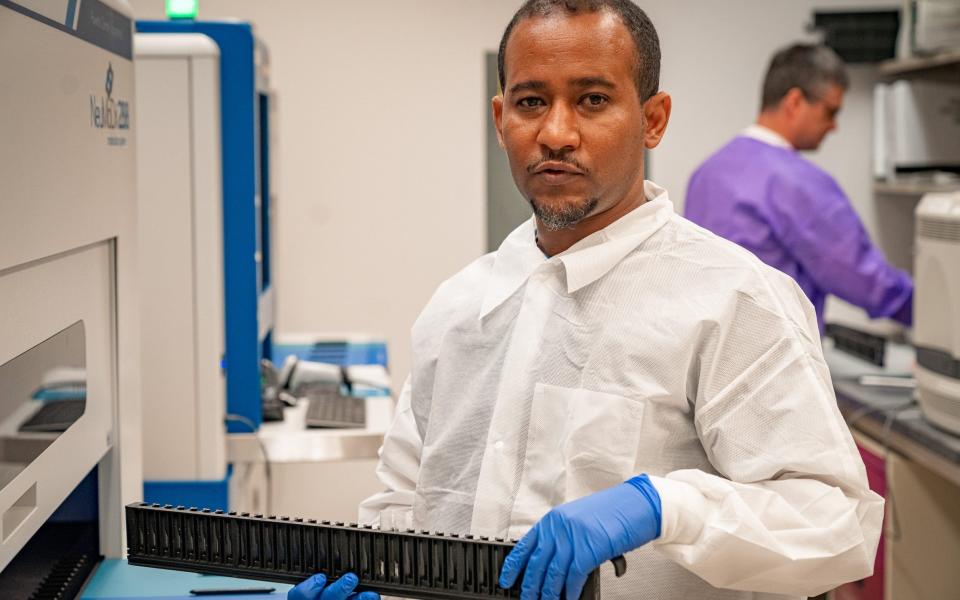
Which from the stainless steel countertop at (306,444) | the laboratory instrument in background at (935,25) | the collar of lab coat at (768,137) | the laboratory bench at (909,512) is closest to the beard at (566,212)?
the stainless steel countertop at (306,444)

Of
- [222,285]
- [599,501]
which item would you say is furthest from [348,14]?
[599,501]

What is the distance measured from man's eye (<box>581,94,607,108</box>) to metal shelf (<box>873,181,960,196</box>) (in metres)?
2.29

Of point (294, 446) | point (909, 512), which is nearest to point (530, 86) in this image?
point (294, 446)

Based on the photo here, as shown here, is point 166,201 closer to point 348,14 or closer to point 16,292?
point 16,292

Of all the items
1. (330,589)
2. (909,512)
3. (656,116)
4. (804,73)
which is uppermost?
(804,73)

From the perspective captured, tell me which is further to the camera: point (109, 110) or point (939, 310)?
point (939, 310)

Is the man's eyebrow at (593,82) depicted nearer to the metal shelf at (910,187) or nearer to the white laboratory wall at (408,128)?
the metal shelf at (910,187)

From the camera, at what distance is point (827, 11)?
3732mm

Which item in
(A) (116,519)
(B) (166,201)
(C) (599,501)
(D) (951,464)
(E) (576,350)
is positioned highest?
(B) (166,201)

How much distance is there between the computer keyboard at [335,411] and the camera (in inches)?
84.1

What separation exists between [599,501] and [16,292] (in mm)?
519

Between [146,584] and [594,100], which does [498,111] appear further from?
[146,584]

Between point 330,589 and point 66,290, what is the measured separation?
388 mm

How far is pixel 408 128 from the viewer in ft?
12.4
